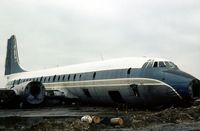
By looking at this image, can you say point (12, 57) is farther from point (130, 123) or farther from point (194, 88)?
point (130, 123)

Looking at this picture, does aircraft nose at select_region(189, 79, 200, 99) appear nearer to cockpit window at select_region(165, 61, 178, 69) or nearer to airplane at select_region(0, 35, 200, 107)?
airplane at select_region(0, 35, 200, 107)

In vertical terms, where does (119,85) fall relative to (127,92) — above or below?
above

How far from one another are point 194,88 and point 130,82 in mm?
3354

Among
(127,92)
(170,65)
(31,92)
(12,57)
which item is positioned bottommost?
(127,92)

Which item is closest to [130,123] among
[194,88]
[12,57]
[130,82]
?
[194,88]

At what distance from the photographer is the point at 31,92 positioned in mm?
25266

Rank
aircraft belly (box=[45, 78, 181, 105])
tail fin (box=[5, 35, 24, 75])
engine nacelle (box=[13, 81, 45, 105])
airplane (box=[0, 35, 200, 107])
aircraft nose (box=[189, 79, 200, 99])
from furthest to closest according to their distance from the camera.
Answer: tail fin (box=[5, 35, 24, 75]) → engine nacelle (box=[13, 81, 45, 105]) → aircraft belly (box=[45, 78, 181, 105]) → airplane (box=[0, 35, 200, 107]) → aircraft nose (box=[189, 79, 200, 99])

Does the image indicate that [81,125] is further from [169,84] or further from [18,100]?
[18,100]

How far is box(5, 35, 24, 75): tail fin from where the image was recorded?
137 ft

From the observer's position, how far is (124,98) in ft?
69.1

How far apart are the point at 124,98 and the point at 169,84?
11.0 feet

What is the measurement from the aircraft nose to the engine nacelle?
10.4 metres

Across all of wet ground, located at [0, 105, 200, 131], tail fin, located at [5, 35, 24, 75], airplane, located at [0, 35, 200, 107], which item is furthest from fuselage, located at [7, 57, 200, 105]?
tail fin, located at [5, 35, 24, 75]

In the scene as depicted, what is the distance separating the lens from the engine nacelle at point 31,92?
24984mm
